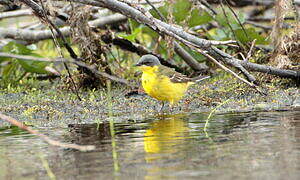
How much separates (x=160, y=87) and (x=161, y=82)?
0.10 m

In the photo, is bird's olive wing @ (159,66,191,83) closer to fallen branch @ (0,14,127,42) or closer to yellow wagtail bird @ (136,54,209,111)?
yellow wagtail bird @ (136,54,209,111)

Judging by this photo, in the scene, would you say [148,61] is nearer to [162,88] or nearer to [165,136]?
[162,88]

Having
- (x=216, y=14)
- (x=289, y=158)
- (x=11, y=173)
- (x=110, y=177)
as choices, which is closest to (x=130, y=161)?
(x=110, y=177)

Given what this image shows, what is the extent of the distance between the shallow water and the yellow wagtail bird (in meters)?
0.89

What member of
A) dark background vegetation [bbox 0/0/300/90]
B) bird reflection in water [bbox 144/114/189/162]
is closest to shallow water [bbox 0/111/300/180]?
bird reflection in water [bbox 144/114/189/162]

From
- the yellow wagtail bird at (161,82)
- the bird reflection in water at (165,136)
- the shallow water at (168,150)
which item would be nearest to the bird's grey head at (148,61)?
the yellow wagtail bird at (161,82)

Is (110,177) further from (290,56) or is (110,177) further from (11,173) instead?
(290,56)

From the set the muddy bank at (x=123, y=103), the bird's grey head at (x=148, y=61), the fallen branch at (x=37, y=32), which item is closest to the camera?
the muddy bank at (x=123, y=103)

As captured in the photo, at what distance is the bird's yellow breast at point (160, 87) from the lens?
283 inches

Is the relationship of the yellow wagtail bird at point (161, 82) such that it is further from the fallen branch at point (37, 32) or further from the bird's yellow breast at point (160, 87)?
the fallen branch at point (37, 32)

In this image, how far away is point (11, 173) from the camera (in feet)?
13.4

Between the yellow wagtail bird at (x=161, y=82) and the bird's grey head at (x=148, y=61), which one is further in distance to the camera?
the bird's grey head at (x=148, y=61)

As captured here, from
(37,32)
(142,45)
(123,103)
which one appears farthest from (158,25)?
(37,32)

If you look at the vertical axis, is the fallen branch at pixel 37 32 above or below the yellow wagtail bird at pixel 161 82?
above
